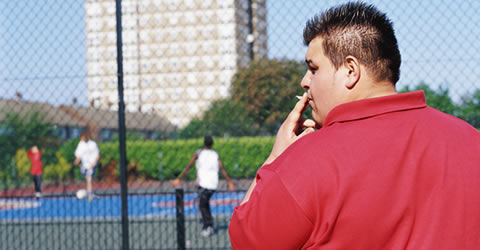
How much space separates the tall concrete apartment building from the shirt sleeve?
2974 mm

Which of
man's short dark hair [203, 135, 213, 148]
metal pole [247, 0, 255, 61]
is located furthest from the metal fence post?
man's short dark hair [203, 135, 213, 148]

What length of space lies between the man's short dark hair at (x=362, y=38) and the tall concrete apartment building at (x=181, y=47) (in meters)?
2.76

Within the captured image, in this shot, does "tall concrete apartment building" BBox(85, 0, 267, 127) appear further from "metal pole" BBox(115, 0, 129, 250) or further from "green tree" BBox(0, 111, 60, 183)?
"green tree" BBox(0, 111, 60, 183)

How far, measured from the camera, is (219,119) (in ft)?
16.6

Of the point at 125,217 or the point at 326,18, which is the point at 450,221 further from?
the point at 125,217

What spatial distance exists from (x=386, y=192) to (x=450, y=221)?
0.53ft

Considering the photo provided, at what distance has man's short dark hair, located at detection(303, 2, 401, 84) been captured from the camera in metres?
1.11

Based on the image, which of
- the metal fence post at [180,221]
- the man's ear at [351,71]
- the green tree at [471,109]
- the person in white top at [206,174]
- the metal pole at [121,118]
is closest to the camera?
the man's ear at [351,71]

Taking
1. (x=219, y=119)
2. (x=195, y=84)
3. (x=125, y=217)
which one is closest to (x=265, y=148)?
(x=219, y=119)

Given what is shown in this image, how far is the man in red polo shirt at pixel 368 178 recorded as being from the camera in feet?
3.26

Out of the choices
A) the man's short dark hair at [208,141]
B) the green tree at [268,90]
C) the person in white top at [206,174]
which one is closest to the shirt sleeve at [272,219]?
the green tree at [268,90]

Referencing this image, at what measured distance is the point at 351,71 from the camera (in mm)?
1112

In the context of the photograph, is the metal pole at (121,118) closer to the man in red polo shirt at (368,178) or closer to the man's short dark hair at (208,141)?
the man in red polo shirt at (368,178)

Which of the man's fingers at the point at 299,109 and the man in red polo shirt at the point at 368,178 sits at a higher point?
the man's fingers at the point at 299,109
